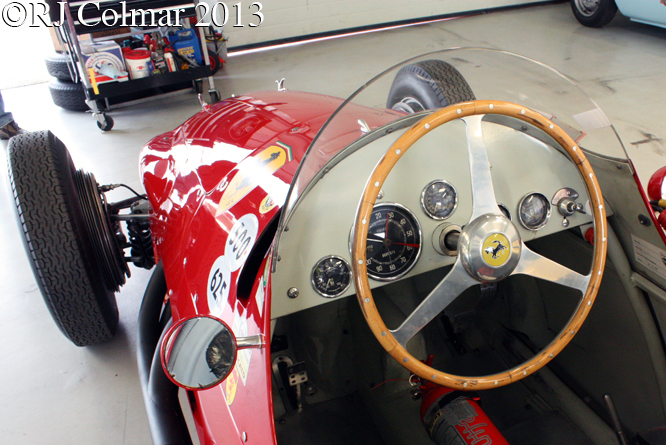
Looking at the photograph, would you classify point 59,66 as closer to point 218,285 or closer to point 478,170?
point 218,285

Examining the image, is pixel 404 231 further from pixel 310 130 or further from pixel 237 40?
pixel 237 40

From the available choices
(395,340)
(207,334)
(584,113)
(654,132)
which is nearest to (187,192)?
(207,334)

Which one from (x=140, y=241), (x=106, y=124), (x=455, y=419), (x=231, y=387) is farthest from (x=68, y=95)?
(x=455, y=419)

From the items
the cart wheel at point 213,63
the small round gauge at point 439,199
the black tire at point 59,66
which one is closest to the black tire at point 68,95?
the black tire at point 59,66

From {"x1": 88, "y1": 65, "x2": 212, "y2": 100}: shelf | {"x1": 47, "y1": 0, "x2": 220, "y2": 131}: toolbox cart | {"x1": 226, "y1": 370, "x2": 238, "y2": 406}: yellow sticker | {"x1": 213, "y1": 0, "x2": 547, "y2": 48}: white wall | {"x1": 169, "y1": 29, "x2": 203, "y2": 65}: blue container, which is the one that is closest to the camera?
{"x1": 226, "y1": 370, "x2": 238, "y2": 406}: yellow sticker

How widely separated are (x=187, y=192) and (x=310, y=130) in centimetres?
53

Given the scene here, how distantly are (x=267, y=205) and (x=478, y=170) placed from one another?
0.67 meters

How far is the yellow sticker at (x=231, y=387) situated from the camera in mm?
1133

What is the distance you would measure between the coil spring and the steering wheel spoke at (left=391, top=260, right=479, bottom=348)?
5.79ft

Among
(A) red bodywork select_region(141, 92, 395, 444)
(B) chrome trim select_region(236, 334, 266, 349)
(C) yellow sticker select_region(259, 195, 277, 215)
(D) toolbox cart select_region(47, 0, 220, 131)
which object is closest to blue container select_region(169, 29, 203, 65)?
(D) toolbox cart select_region(47, 0, 220, 131)

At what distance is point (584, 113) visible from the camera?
134cm

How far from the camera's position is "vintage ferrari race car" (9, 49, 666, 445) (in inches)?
40.6

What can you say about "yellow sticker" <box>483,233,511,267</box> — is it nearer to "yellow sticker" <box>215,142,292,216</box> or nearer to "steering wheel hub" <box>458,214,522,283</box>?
"steering wheel hub" <box>458,214,522,283</box>

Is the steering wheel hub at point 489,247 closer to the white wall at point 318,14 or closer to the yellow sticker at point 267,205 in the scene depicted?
the yellow sticker at point 267,205
